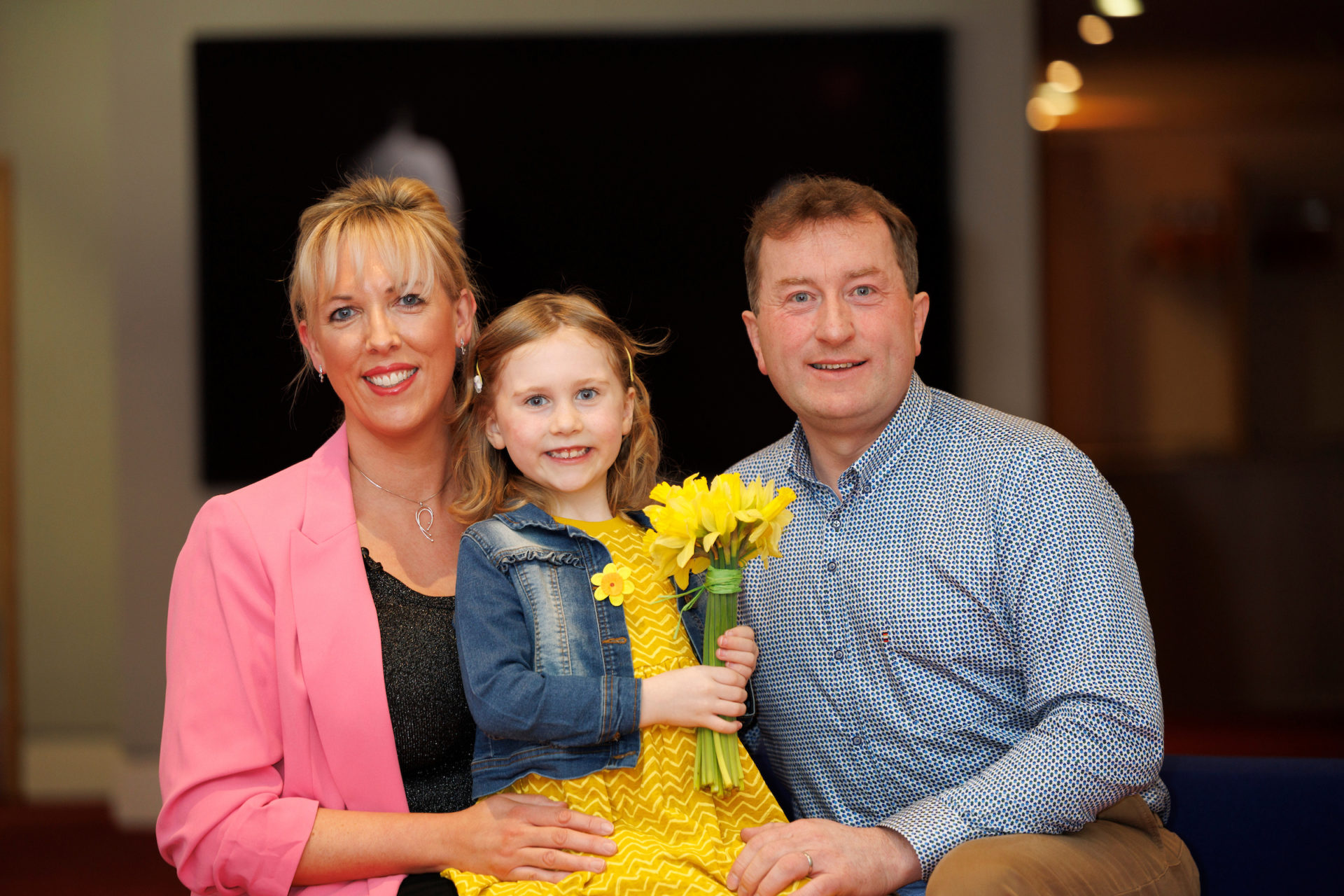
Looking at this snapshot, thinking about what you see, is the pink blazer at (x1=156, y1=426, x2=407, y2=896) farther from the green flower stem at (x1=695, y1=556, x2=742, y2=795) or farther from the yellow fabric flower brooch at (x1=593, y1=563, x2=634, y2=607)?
the green flower stem at (x1=695, y1=556, x2=742, y2=795)

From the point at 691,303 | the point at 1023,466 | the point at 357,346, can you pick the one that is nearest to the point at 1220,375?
the point at 691,303

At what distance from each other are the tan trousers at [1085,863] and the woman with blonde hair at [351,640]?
0.53 m

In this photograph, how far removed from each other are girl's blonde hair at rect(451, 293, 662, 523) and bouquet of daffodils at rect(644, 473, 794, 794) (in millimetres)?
286

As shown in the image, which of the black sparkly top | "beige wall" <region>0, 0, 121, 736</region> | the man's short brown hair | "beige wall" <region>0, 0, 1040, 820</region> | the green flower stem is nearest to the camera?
the green flower stem

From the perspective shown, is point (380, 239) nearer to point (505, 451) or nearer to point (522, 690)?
point (505, 451)

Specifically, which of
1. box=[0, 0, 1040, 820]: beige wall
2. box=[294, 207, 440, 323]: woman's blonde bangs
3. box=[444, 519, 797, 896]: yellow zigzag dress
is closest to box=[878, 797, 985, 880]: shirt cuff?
box=[444, 519, 797, 896]: yellow zigzag dress

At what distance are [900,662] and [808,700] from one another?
19cm

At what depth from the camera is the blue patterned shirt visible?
1.73m

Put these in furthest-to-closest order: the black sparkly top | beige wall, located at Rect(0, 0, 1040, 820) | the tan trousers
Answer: beige wall, located at Rect(0, 0, 1040, 820), the black sparkly top, the tan trousers

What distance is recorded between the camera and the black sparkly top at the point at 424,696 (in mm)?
1893

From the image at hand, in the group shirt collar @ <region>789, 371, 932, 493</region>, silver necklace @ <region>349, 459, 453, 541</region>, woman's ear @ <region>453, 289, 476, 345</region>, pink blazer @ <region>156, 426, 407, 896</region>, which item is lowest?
pink blazer @ <region>156, 426, 407, 896</region>

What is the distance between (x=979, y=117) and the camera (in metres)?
4.70

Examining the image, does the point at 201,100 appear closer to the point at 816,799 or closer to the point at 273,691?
the point at 273,691

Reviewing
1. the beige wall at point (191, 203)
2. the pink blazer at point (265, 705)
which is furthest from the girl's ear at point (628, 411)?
the beige wall at point (191, 203)
